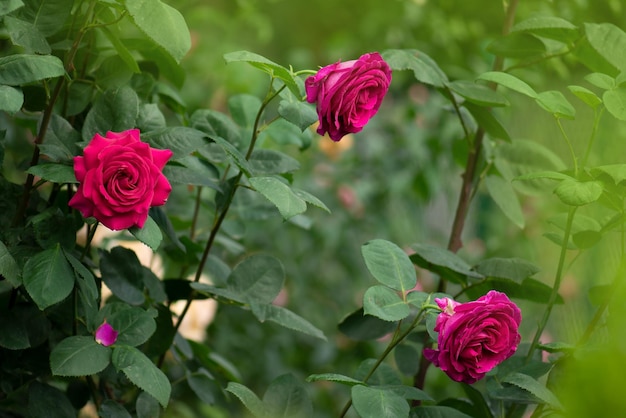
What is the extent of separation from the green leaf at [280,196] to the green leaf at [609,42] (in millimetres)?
403

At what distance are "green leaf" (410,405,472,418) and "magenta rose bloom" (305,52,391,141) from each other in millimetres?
310

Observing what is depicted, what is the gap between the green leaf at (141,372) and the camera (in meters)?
0.77

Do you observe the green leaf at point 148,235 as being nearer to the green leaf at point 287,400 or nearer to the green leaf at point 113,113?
the green leaf at point 113,113

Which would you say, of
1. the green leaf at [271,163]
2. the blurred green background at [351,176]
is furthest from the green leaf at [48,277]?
the blurred green background at [351,176]

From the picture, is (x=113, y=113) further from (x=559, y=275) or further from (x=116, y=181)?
(x=559, y=275)

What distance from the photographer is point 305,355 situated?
2.54 m

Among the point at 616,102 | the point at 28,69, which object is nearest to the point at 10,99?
the point at 28,69

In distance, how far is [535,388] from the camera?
0.76 meters

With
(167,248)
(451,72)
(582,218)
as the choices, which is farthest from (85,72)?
(451,72)

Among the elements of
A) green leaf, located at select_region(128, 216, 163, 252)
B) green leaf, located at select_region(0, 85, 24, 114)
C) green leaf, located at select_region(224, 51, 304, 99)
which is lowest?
green leaf, located at select_region(128, 216, 163, 252)

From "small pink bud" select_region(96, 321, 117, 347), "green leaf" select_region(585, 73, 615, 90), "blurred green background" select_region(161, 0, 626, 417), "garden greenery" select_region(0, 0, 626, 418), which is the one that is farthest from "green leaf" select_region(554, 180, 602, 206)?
"blurred green background" select_region(161, 0, 626, 417)

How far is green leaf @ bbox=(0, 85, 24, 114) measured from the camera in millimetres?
719

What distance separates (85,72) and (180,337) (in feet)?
1.26

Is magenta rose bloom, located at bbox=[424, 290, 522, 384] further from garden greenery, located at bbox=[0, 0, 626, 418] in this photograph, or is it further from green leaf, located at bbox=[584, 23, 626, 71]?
green leaf, located at bbox=[584, 23, 626, 71]
